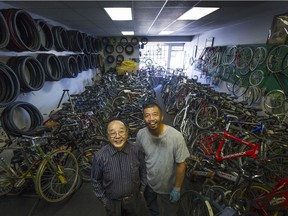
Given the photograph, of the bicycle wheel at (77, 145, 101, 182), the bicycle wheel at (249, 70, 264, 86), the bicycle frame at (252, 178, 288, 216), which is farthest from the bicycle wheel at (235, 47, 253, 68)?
the bicycle wheel at (77, 145, 101, 182)

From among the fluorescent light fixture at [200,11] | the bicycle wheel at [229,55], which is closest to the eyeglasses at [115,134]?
the fluorescent light fixture at [200,11]

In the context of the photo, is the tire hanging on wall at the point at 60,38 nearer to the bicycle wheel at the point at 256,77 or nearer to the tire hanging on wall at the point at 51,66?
the tire hanging on wall at the point at 51,66

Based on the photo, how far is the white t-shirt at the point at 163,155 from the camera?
1.47m

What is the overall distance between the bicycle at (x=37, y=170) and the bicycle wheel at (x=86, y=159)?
0.22 metres

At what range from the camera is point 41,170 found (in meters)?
2.05

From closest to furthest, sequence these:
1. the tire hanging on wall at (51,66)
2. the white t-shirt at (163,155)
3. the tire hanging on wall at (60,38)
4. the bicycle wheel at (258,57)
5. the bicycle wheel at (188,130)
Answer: the white t-shirt at (163,155), the bicycle wheel at (188,130), the tire hanging on wall at (51,66), the bicycle wheel at (258,57), the tire hanging on wall at (60,38)

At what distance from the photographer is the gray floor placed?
2.17 meters

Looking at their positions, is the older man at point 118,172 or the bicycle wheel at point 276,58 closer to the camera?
the older man at point 118,172

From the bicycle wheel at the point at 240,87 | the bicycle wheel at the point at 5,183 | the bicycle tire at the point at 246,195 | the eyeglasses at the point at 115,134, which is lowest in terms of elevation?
the bicycle wheel at the point at 5,183

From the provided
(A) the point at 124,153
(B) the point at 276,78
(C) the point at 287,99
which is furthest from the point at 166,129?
(B) the point at 276,78

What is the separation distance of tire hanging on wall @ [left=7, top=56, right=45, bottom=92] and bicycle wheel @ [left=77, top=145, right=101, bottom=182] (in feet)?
5.45

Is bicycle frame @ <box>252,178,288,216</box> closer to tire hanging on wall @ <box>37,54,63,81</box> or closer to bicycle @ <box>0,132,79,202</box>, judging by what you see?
bicycle @ <box>0,132,79,202</box>

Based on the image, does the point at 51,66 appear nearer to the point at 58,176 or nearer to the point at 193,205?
the point at 58,176

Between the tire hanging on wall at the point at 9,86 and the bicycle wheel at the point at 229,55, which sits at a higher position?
the bicycle wheel at the point at 229,55
